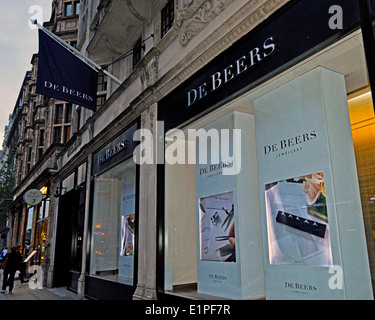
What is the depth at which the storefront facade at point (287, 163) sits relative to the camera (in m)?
4.12

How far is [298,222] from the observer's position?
455 cm

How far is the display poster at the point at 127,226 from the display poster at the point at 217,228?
→ 9.89 feet

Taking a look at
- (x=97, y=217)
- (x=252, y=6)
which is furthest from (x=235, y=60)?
(x=97, y=217)

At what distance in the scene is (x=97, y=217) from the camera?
1147 cm

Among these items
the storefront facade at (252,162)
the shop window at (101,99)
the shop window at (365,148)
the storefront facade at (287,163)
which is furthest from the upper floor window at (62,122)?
the shop window at (365,148)

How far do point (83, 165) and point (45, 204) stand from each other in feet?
25.6

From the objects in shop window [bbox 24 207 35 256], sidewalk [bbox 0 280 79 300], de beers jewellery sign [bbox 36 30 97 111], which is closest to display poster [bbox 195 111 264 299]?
de beers jewellery sign [bbox 36 30 97 111]

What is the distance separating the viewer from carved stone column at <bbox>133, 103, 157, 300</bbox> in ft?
24.3

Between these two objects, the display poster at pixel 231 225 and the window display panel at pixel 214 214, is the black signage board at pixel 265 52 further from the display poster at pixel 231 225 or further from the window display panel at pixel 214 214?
the display poster at pixel 231 225

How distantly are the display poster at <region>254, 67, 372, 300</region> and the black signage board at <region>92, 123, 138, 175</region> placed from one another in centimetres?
484

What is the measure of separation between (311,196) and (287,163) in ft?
2.12

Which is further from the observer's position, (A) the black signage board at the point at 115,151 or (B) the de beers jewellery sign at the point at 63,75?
(A) the black signage board at the point at 115,151
